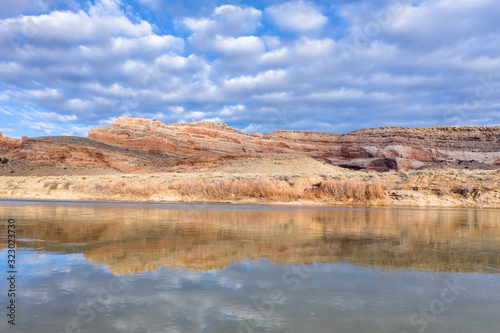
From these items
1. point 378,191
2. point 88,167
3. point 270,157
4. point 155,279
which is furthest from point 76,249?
point 88,167

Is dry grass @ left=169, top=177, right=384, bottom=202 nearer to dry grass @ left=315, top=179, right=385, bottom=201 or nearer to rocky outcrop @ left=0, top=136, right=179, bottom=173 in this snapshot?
dry grass @ left=315, top=179, right=385, bottom=201

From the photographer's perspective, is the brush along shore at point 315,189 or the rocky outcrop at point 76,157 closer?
the brush along shore at point 315,189

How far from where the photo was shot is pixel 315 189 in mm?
29734

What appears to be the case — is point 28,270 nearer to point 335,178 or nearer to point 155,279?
point 155,279

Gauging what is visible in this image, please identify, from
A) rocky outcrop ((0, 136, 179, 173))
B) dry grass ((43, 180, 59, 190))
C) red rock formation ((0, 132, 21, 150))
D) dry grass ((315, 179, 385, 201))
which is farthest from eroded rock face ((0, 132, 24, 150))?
dry grass ((315, 179, 385, 201))

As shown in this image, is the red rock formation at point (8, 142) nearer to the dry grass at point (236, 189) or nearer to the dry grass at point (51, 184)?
the dry grass at point (51, 184)

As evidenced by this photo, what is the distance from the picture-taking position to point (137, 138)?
79875 mm

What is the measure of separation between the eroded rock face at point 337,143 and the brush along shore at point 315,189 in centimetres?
4127

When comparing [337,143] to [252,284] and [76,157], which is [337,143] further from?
[252,284]

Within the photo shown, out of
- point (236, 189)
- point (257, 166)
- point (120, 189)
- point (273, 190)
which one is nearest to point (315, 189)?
point (273, 190)

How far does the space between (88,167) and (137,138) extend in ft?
80.4

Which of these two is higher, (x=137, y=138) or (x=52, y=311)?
(x=137, y=138)

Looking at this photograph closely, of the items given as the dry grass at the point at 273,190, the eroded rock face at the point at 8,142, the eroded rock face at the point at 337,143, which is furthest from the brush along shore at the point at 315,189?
the eroded rock face at the point at 8,142

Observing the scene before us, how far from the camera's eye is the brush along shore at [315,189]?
88.5ft
